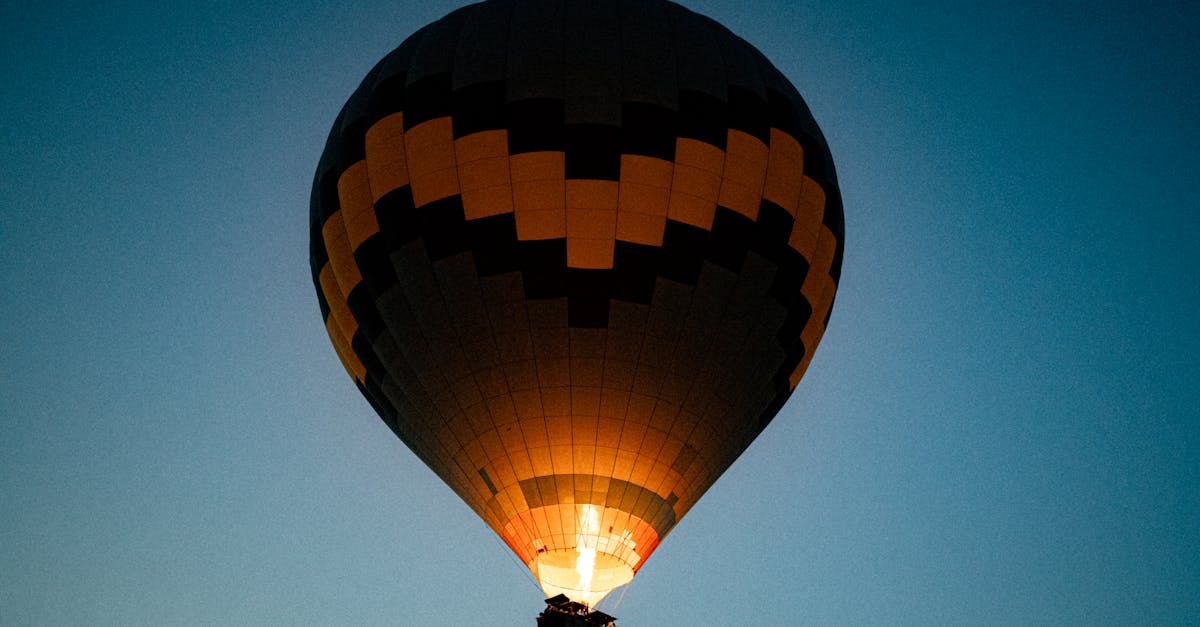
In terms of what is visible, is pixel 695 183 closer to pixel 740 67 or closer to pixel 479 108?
Result: pixel 740 67

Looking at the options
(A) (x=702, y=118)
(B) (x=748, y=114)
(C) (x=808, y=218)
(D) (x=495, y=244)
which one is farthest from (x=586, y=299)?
(C) (x=808, y=218)

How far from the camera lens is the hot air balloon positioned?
29.7ft

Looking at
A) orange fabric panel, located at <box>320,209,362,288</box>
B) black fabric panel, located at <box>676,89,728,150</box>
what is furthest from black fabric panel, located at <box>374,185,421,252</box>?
black fabric panel, located at <box>676,89,728,150</box>

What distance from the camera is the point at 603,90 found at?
925 cm

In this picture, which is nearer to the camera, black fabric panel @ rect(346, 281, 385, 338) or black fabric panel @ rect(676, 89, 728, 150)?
black fabric panel @ rect(676, 89, 728, 150)

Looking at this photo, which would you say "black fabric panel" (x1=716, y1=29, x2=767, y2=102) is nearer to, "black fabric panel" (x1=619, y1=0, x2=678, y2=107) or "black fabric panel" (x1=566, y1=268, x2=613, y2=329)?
"black fabric panel" (x1=619, y1=0, x2=678, y2=107)

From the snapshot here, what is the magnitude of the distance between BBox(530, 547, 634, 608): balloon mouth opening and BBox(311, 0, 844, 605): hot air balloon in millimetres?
20

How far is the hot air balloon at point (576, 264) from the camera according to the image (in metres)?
9.05

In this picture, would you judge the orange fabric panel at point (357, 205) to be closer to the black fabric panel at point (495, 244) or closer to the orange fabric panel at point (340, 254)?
the orange fabric panel at point (340, 254)

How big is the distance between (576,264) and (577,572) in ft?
9.13

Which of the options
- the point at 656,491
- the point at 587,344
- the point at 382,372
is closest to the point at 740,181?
the point at 587,344

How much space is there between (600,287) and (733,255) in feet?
4.33

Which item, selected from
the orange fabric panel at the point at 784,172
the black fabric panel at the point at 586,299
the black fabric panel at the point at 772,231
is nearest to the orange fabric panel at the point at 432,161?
the black fabric panel at the point at 586,299

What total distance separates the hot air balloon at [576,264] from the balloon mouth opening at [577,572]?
0.07 ft
